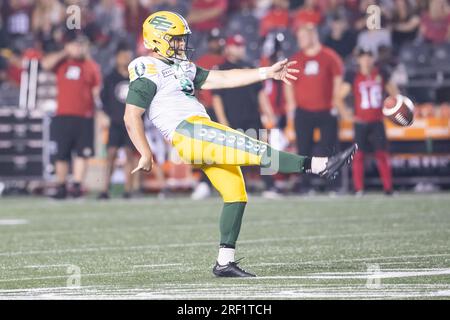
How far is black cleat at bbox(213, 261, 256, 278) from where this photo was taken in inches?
331

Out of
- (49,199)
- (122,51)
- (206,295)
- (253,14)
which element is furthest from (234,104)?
(206,295)

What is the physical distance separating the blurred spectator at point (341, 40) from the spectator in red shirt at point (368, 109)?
2.08 meters

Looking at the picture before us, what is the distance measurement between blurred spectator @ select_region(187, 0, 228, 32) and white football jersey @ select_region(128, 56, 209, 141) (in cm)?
1303

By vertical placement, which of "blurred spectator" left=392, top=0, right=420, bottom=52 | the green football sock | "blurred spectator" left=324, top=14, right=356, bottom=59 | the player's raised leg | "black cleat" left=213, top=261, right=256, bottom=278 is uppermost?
"blurred spectator" left=392, top=0, right=420, bottom=52

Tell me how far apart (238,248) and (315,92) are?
24.1 ft

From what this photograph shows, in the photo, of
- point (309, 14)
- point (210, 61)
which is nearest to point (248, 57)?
point (309, 14)

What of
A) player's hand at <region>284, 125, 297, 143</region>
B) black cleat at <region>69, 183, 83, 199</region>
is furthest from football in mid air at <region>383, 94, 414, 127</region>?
player's hand at <region>284, 125, 297, 143</region>

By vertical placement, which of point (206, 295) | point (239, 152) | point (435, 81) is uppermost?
point (435, 81)

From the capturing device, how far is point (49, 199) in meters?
18.1

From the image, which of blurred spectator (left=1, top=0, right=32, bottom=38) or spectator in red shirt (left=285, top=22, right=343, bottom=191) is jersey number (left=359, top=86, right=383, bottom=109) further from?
blurred spectator (left=1, top=0, right=32, bottom=38)

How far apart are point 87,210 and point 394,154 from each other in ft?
17.5

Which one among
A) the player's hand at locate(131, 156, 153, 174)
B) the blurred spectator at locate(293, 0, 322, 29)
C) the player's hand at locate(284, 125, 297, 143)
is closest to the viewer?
the player's hand at locate(131, 156, 153, 174)

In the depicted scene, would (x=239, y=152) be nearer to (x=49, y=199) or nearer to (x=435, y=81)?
(x=49, y=199)

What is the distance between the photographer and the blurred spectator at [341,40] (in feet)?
66.2
